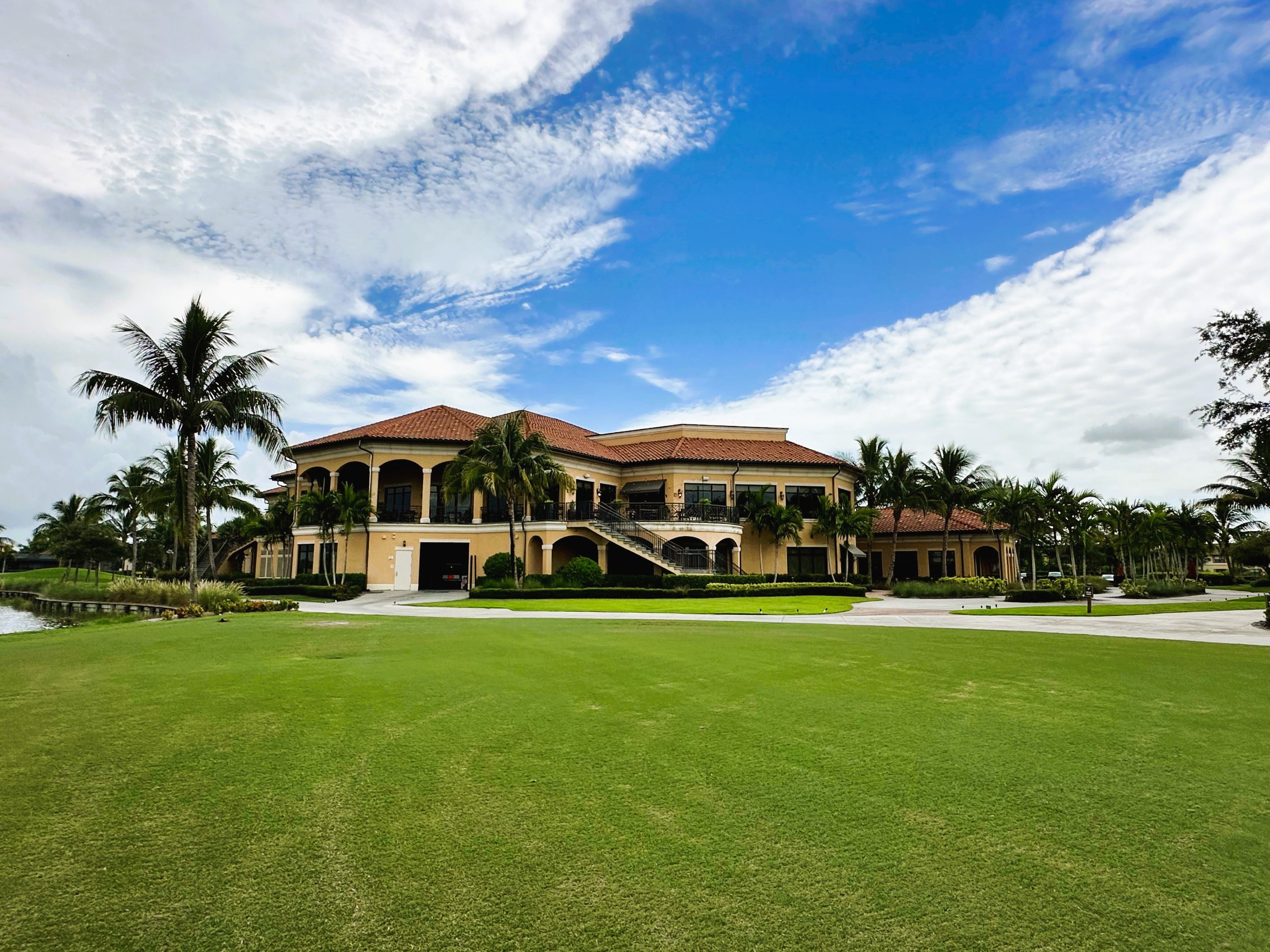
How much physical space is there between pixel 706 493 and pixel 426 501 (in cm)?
1646

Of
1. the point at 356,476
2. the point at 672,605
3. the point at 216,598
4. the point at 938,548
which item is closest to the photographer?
the point at 216,598

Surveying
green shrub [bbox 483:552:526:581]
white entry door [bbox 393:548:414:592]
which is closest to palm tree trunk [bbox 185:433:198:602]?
green shrub [bbox 483:552:526:581]

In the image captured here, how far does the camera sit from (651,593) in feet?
106

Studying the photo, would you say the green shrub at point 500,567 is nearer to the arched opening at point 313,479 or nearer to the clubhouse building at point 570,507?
the clubhouse building at point 570,507

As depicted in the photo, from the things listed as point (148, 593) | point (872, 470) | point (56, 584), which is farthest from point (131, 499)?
point (872, 470)

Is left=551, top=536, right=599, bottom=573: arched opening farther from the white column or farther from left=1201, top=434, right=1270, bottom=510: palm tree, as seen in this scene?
left=1201, top=434, right=1270, bottom=510: palm tree

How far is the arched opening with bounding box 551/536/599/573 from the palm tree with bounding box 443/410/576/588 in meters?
5.61

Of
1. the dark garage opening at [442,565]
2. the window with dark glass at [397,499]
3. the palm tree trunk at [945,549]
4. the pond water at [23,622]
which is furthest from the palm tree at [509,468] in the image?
the palm tree trunk at [945,549]

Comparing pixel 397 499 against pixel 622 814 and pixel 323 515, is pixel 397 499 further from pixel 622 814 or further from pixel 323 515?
pixel 622 814

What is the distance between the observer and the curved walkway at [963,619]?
17578 millimetres

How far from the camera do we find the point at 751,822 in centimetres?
443

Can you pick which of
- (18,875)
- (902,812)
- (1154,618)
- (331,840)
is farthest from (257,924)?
(1154,618)

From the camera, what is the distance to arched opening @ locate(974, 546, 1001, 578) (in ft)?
166

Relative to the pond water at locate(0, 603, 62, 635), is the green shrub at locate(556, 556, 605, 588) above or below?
above
